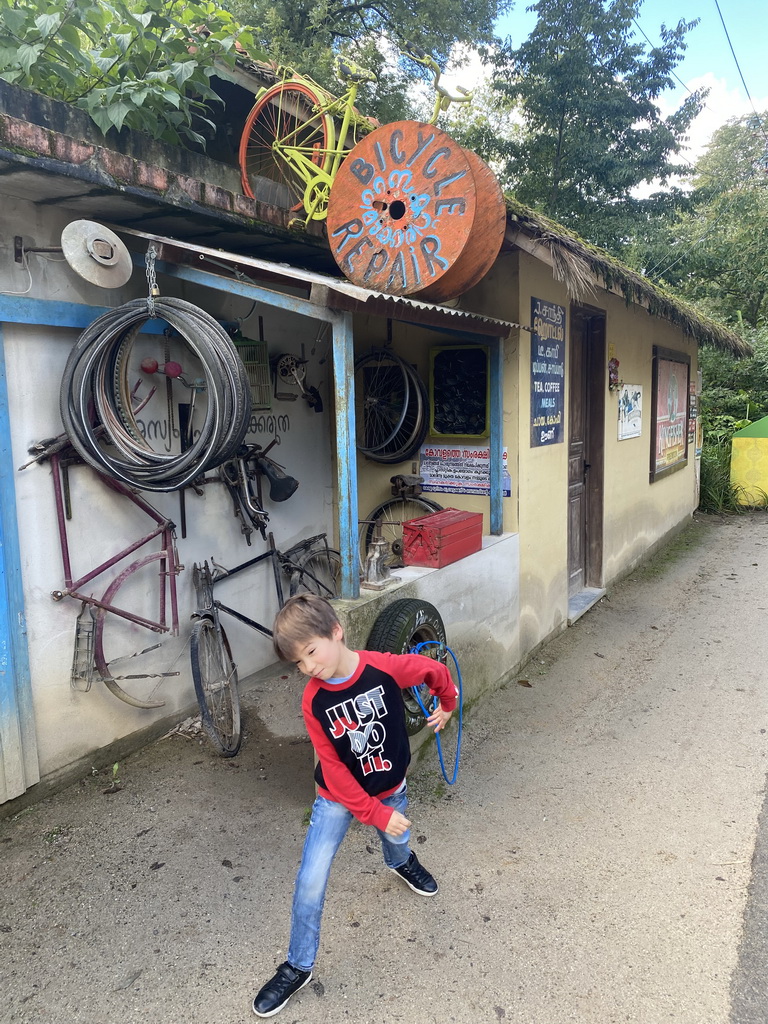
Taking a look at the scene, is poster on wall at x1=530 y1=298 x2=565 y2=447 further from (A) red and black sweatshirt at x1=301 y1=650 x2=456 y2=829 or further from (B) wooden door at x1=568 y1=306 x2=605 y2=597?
(A) red and black sweatshirt at x1=301 y1=650 x2=456 y2=829

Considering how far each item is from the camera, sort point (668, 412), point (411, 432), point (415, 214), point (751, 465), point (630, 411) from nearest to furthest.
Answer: point (415, 214), point (411, 432), point (630, 411), point (668, 412), point (751, 465)

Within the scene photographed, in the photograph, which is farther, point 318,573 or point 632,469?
point 632,469

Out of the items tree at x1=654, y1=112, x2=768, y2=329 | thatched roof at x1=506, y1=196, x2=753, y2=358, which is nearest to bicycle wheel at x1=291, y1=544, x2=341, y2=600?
thatched roof at x1=506, y1=196, x2=753, y2=358

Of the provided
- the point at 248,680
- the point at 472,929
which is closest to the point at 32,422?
the point at 248,680

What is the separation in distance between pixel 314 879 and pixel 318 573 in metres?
3.10

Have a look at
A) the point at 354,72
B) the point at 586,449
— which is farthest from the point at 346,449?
the point at 586,449

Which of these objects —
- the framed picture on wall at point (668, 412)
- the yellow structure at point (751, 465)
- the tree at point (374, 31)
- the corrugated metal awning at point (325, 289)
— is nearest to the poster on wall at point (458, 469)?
the corrugated metal awning at point (325, 289)

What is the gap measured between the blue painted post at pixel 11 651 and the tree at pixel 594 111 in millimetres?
13021

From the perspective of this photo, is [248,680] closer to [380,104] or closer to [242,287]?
[242,287]

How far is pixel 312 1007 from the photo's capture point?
7.50 ft

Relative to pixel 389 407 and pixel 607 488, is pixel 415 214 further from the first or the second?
pixel 607 488

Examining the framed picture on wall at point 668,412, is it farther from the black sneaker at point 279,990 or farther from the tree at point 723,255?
the black sneaker at point 279,990

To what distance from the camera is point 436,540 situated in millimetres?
4008

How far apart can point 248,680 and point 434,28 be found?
1493cm
